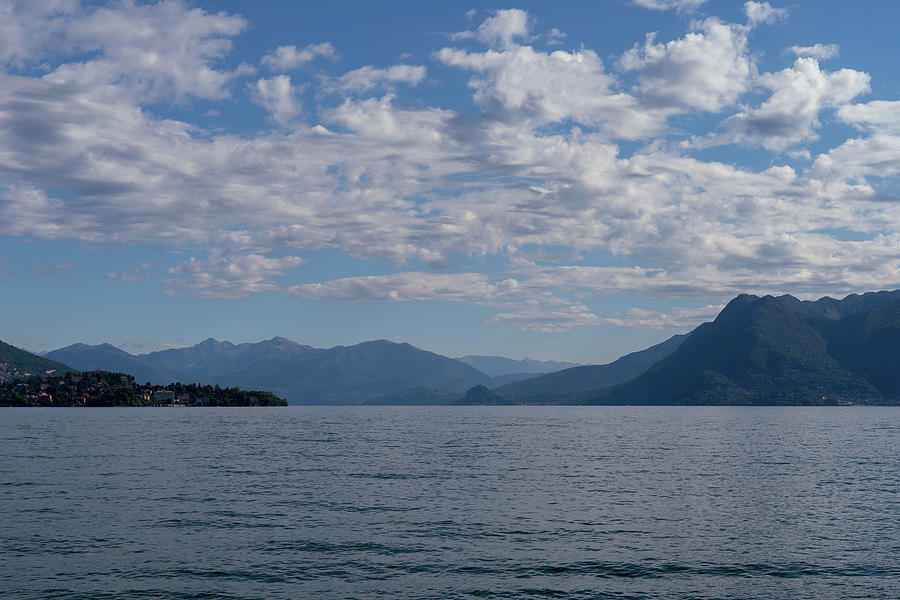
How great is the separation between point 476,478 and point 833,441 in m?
114

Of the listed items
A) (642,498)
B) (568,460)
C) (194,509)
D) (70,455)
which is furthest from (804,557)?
(70,455)

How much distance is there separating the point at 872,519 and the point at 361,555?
44.5 meters

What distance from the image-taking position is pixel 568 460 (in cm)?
10706

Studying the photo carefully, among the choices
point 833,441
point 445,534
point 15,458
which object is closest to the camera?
point 445,534

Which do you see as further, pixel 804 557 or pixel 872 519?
pixel 872 519

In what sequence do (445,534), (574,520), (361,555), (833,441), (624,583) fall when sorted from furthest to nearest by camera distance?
1. (833,441)
2. (574,520)
3. (445,534)
4. (361,555)
5. (624,583)

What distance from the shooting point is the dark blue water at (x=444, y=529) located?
39.5 meters

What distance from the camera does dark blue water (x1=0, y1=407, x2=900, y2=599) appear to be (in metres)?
39.5

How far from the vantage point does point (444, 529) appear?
53312mm

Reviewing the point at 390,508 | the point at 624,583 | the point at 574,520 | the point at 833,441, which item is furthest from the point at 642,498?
the point at 833,441

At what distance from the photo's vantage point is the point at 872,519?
194 ft

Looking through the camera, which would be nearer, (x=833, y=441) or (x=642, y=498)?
(x=642, y=498)

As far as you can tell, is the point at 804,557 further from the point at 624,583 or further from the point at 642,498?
the point at 642,498

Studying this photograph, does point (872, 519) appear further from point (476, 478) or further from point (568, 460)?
point (568, 460)
